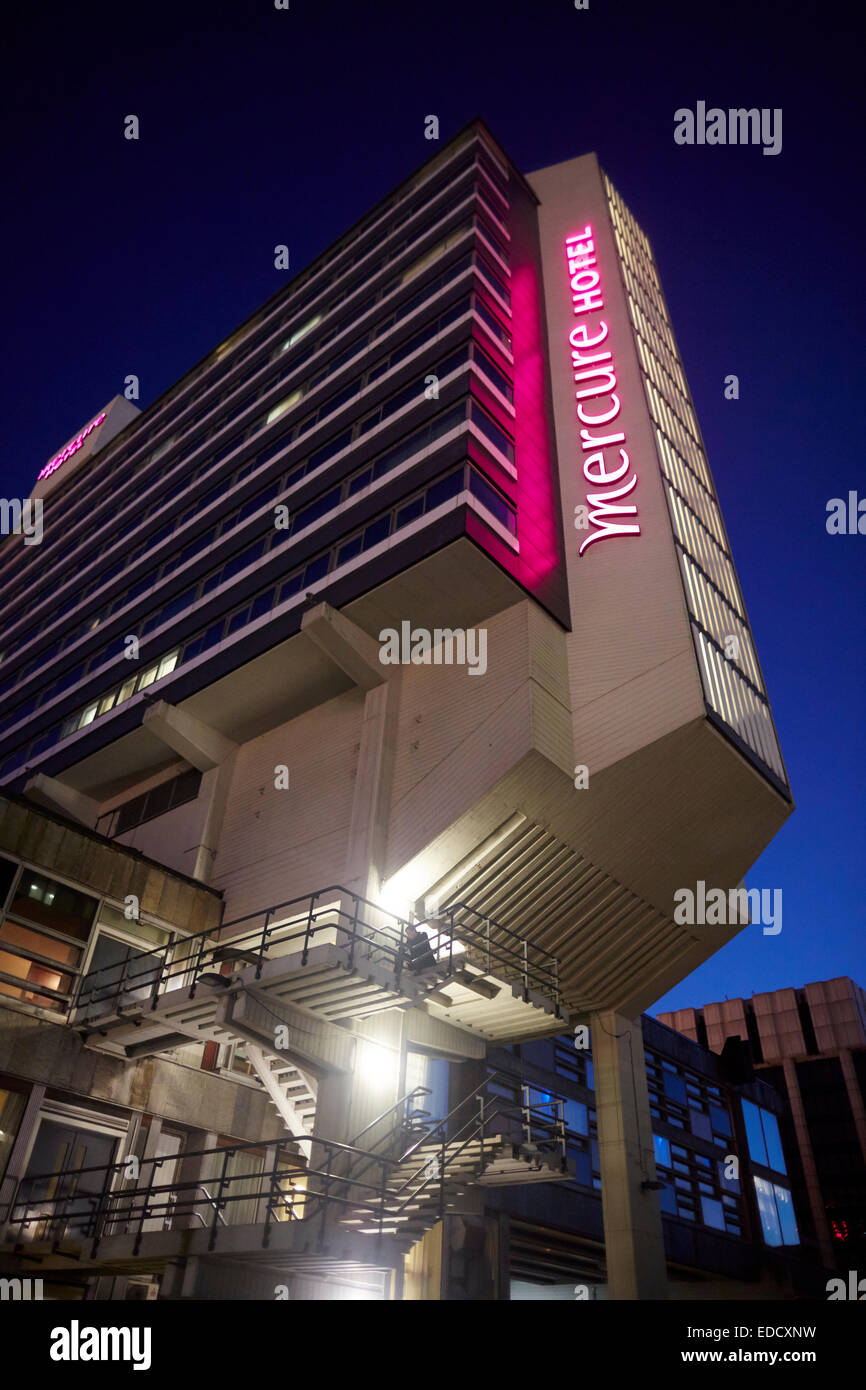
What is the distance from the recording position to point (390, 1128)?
63.5 ft

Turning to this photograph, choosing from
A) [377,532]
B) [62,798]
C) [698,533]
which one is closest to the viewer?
[377,532]

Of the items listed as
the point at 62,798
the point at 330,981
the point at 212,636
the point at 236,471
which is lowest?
the point at 330,981

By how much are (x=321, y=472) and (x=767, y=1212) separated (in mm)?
45747

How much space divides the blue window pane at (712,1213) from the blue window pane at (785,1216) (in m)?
8.29

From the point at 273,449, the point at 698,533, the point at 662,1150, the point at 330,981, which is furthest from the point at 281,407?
the point at 662,1150

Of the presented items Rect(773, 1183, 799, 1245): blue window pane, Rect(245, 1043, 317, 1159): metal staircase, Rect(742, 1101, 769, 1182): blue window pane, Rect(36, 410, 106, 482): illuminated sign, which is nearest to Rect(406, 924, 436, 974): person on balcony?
Rect(245, 1043, 317, 1159): metal staircase

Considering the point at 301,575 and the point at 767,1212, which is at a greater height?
the point at 301,575

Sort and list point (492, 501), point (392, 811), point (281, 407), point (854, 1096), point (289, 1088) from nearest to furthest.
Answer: point (289, 1088) < point (392, 811) < point (492, 501) < point (281, 407) < point (854, 1096)

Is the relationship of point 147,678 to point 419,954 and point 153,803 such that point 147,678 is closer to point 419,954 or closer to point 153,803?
point 153,803

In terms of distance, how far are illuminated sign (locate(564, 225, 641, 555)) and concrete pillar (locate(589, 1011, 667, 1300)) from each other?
14133 mm

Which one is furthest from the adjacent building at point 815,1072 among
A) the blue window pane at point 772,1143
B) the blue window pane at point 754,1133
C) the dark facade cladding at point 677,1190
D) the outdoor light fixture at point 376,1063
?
the outdoor light fixture at point 376,1063

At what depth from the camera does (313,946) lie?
717 inches
